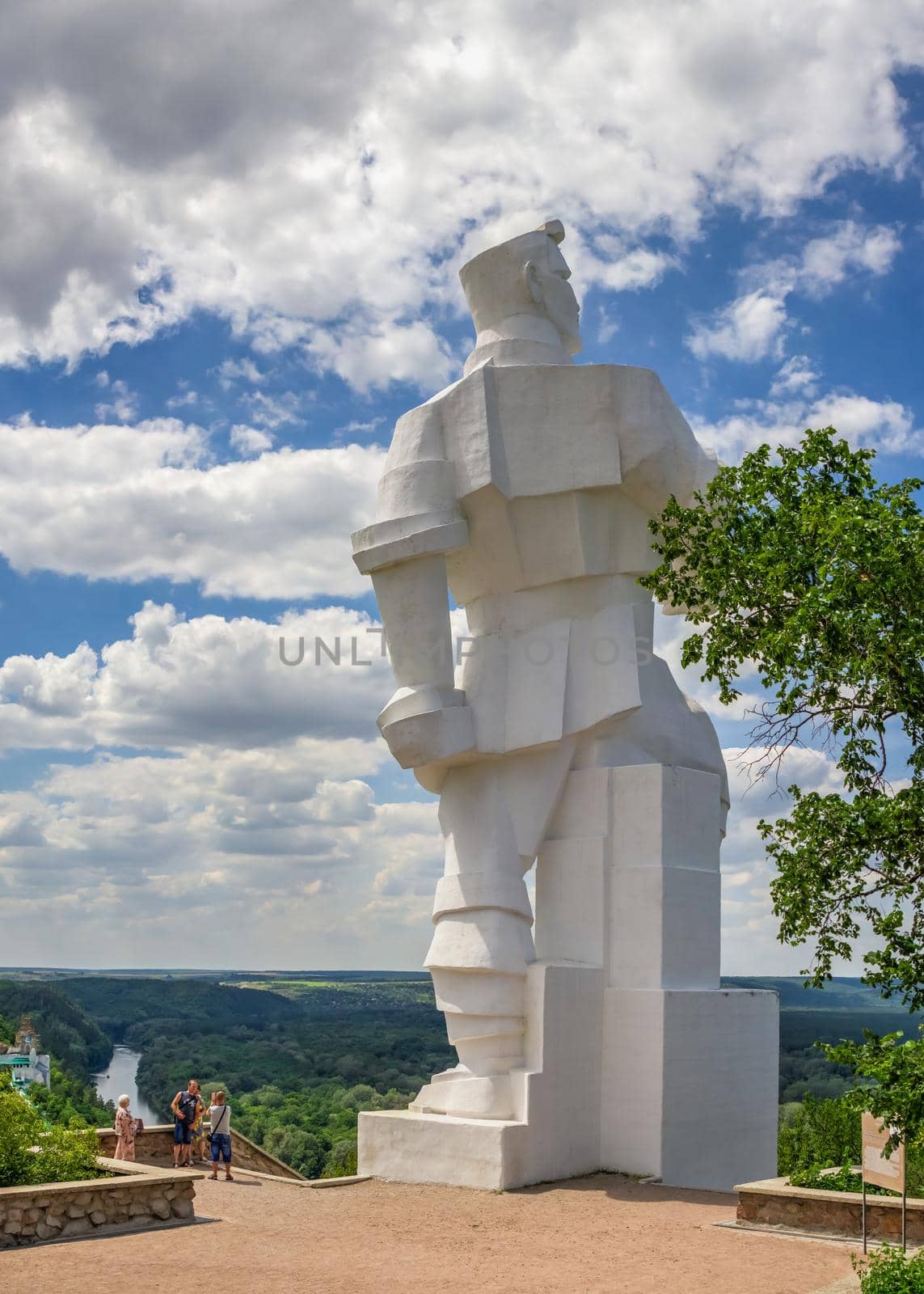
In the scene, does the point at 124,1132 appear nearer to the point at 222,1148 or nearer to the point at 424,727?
the point at 222,1148

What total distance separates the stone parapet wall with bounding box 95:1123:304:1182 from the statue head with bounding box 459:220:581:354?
28.5 feet

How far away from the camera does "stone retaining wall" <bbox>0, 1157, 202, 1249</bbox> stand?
28.2 ft

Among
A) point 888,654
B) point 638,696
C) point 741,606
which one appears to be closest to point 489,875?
point 638,696

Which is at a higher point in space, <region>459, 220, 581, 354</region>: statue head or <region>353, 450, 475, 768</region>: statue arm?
<region>459, 220, 581, 354</region>: statue head

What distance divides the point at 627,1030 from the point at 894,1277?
522 centimetres

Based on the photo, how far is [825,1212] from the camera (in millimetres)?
8961

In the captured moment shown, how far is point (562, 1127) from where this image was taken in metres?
11.1

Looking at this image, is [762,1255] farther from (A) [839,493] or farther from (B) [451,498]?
(B) [451,498]

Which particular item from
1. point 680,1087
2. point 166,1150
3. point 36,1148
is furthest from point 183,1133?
point 680,1087

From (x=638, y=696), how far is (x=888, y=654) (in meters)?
5.44

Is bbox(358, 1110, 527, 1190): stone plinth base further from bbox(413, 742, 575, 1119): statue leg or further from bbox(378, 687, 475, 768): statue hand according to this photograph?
bbox(378, 687, 475, 768): statue hand

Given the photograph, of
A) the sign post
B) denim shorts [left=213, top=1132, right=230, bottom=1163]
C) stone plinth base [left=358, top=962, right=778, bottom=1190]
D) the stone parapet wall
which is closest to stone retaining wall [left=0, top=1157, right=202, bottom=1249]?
denim shorts [left=213, top=1132, right=230, bottom=1163]

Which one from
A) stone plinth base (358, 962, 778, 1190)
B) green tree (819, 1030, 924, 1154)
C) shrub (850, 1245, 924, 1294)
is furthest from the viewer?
stone plinth base (358, 962, 778, 1190)

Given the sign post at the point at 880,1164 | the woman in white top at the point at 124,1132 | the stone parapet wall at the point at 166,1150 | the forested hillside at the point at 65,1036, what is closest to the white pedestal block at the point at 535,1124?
the stone parapet wall at the point at 166,1150
